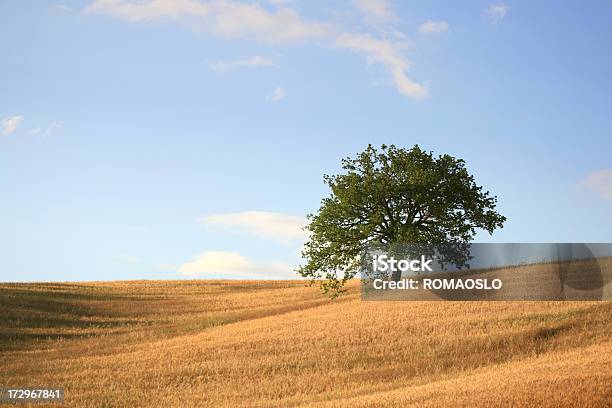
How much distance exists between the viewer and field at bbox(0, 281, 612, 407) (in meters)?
21.4

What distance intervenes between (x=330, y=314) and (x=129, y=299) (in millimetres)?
28786

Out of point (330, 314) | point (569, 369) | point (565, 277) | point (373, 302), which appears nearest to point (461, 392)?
point (569, 369)

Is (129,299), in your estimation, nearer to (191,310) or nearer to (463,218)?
(191,310)

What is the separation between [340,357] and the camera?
29.4 metres

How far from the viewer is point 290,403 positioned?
2283cm

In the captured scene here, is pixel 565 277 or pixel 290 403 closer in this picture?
pixel 290 403

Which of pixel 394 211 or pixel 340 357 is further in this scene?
pixel 394 211

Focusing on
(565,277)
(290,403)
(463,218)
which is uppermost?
(463,218)

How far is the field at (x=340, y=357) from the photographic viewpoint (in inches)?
841

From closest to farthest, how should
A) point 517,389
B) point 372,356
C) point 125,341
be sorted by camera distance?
point 517,389, point 372,356, point 125,341

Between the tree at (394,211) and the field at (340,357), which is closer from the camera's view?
the field at (340,357)

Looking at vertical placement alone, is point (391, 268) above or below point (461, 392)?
above

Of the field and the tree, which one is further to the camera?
the tree

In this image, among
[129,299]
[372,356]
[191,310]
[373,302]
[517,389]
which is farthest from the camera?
[129,299]
